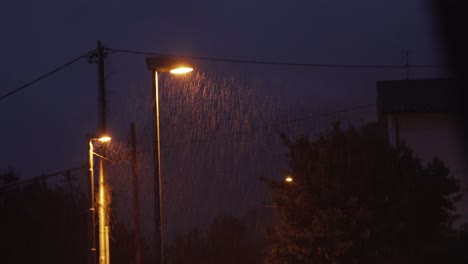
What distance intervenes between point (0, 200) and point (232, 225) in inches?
1104

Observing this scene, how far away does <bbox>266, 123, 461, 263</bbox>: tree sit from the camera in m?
19.3

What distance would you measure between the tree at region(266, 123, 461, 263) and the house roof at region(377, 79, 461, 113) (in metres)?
8.74

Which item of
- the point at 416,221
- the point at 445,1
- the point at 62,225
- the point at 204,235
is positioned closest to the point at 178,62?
the point at 445,1

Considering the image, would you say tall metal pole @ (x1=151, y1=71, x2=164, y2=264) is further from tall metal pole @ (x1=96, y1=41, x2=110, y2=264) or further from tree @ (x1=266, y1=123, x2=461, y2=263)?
tree @ (x1=266, y1=123, x2=461, y2=263)

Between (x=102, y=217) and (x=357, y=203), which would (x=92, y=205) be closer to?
(x=102, y=217)

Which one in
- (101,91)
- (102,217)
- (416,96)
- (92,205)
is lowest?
(102,217)

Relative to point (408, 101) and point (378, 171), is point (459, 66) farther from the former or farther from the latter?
point (408, 101)

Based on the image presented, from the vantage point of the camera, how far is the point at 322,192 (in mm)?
19859

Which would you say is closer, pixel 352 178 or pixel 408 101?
pixel 352 178

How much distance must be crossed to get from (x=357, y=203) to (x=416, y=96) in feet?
46.0

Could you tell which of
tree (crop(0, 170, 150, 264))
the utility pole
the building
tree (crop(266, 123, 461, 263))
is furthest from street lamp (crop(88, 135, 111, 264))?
tree (crop(0, 170, 150, 264))

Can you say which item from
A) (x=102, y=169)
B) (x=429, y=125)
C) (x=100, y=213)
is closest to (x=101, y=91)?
(x=102, y=169)

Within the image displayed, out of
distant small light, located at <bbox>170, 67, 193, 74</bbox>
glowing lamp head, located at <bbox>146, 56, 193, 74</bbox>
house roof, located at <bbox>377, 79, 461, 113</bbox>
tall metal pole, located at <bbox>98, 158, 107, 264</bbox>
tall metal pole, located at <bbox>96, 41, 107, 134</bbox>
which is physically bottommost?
tall metal pole, located at <bbox>98, 158, 107, 264</bbox>

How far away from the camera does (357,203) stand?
766 inches
